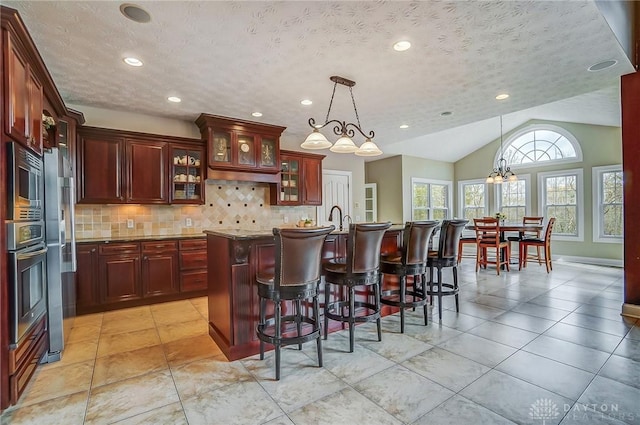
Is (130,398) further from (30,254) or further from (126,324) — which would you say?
(126,324)

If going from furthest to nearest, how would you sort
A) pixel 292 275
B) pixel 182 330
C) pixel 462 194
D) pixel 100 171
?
pixel 462 194
pixel 100 171
pixel 182 330
pixel 292 275

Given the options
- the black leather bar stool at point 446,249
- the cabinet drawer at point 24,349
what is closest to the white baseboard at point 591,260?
the black leather bar stool at point 446,249

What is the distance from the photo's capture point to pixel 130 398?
203 cm

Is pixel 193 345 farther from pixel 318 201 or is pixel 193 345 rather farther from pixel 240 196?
pixel 318 201

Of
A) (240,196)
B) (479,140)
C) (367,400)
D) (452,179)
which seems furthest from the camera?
(452,179)

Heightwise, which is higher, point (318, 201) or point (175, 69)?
point (175, 69)

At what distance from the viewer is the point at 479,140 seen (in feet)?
28.0

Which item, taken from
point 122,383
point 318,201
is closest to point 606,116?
point 318,201

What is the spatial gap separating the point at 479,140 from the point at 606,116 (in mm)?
2809

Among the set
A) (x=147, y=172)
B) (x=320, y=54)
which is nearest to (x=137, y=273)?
(x=147, y=172)

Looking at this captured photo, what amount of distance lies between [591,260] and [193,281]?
8.22m

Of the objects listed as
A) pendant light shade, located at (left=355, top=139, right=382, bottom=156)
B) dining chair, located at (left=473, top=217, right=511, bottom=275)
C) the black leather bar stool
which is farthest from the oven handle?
dining chair, located at (left=473, top=217, right=511, bottom=275)

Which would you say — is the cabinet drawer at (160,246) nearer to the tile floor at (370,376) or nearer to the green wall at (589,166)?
the tile floor at (370,376)

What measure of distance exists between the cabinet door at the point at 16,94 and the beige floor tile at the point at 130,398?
5.92 ft
